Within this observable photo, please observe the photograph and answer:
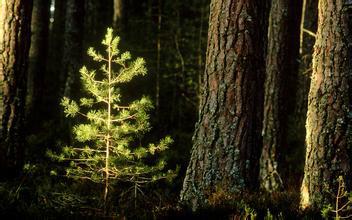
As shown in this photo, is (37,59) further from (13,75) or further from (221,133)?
(221,133)

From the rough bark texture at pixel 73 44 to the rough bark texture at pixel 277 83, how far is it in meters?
5.11

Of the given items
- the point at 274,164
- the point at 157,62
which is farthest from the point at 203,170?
the point at 157,62

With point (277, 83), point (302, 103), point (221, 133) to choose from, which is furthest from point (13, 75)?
point (302, 103)

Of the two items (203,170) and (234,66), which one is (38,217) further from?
(234,66)

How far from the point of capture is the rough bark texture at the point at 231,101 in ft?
18.9

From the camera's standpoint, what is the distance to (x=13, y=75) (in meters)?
6.95

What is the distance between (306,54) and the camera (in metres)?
11.6

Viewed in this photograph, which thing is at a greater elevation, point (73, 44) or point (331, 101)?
point (73, 44)

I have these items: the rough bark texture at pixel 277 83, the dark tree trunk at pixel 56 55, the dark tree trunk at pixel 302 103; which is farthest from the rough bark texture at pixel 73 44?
the dark tree trunk at pixel 302 103

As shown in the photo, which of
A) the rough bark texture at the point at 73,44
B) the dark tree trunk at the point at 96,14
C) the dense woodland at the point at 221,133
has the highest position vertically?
the dark tree trunk at the point at 96,14

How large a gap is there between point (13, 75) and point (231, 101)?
346 cm

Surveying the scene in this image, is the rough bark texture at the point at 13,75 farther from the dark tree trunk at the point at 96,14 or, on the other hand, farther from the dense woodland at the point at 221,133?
the dark tree trunk at the point at 96,14

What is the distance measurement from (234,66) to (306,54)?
6.51m

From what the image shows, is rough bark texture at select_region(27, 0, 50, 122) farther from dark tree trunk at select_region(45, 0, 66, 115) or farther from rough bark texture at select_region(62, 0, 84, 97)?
dark tree trunk at select_region(45, 0, 66, 115)
